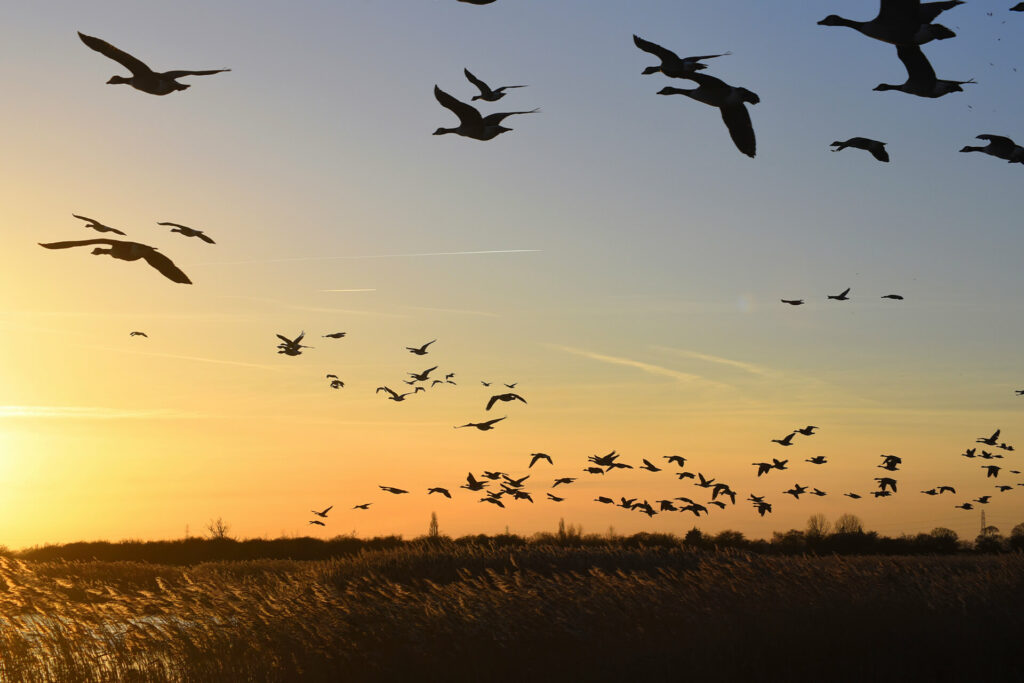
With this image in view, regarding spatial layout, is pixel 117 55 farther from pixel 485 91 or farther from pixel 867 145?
pixel 867 145

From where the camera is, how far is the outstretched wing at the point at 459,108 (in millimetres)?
10891

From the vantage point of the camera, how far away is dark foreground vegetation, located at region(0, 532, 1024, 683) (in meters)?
14.3

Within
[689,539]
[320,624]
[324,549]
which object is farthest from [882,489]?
[324,549]

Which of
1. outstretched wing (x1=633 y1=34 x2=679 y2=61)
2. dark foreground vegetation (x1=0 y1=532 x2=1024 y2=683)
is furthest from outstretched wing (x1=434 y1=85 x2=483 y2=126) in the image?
dark foreground vegetation (x1=0 y1=532 x2=1024 y2=683)

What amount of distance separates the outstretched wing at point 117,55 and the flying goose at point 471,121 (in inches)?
130

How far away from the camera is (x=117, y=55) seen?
8844 millimetres

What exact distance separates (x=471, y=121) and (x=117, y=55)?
3898 mm

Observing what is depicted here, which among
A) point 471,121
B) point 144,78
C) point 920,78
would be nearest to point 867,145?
point 920,78

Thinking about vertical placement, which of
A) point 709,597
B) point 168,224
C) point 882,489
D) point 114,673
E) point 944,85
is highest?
point 944,85

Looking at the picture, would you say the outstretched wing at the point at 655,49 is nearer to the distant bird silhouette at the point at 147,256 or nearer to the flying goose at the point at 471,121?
the flying goose at the point at 471,121

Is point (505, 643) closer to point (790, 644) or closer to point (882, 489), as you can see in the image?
point (790, 644)

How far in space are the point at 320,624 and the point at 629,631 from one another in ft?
18.4

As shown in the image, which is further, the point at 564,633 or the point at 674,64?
the point at 564,633

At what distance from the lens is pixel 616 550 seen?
32.4 m
